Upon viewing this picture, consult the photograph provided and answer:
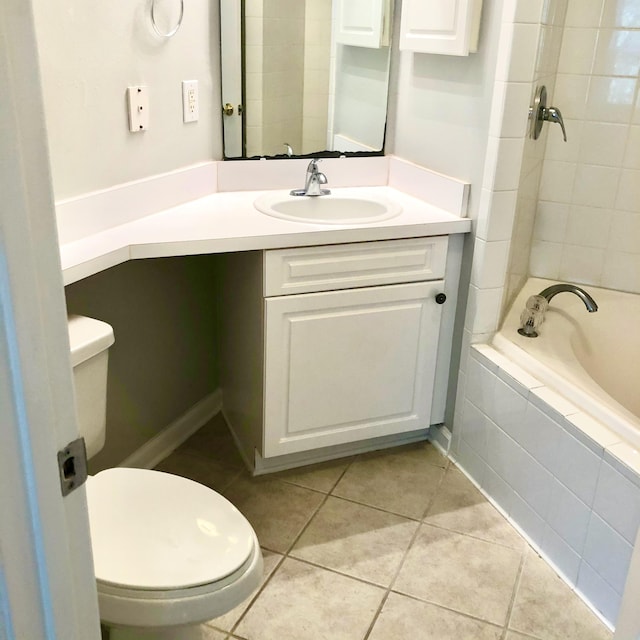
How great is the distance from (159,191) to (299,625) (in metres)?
1.24

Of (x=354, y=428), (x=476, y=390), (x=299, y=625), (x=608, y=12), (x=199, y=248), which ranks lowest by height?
(x=299, y=625)

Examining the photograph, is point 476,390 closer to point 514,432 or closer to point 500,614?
point 514,432

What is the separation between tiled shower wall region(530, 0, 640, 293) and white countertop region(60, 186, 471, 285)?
589 mm

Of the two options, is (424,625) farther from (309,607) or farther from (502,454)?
(502,454)

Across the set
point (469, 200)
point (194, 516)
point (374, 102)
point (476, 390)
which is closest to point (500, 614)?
point (476, 390)

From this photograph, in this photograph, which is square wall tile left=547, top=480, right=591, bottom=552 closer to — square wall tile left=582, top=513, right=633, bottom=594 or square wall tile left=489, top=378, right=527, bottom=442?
square wall tile left=582, top=513, right=633, bottom=594

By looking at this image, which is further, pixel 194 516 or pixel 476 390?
pixel 476 390

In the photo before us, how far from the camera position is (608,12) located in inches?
88.3

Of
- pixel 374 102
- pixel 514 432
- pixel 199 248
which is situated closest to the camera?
pixel 199 248

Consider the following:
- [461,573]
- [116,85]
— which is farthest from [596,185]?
[116,85]

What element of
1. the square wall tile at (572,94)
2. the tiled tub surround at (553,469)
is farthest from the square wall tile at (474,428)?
the square wall tile at (572,94)

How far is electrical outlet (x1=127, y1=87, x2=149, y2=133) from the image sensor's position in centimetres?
185

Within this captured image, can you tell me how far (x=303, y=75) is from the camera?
7.54 feet

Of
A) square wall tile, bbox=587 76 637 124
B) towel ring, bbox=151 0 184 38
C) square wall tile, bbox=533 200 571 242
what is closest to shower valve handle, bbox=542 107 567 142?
square wall tile, bbox=587 76 637 124
